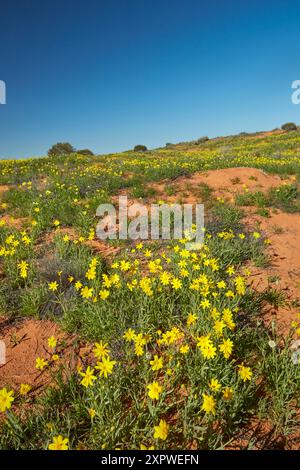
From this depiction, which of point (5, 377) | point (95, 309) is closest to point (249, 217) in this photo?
point (95, 309)

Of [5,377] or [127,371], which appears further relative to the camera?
[5,377]

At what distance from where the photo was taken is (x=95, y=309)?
3268mm

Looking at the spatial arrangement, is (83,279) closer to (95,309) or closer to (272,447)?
(95,309)

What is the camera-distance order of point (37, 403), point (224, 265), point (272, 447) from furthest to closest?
point (224, 265) < point (37, 403) < point (272, 447)

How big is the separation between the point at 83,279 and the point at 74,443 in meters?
2.20

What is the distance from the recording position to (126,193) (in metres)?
8.46

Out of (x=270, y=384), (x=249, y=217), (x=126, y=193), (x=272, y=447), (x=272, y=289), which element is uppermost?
(x=126, y=193)

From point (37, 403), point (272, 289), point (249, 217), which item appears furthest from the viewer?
point (249, 217)

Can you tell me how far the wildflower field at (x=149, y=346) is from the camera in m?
2.20

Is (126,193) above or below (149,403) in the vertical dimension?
above

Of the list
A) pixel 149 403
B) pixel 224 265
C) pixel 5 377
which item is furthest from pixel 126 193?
pixel 149 403

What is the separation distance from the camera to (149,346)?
10.0 ft

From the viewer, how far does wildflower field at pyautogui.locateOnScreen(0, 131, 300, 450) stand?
220 cm
